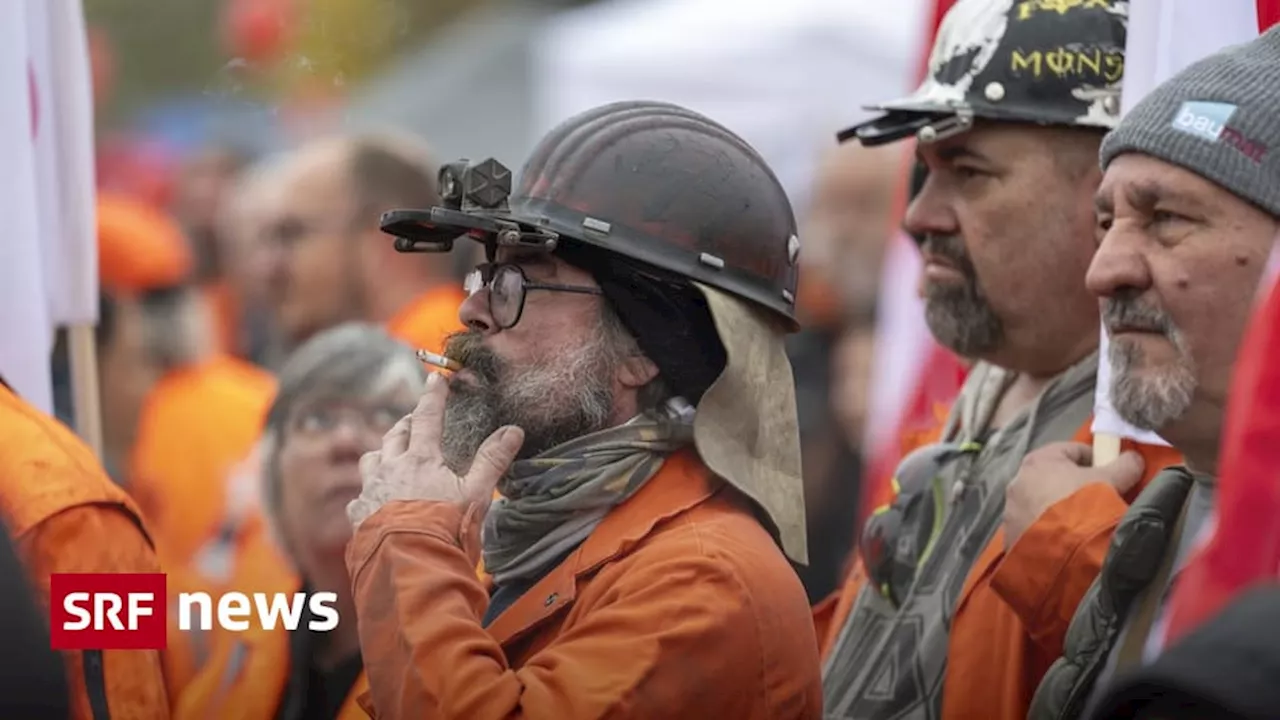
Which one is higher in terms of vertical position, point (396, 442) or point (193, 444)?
point (396, 442)

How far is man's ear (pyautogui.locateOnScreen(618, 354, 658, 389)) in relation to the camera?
388 cm

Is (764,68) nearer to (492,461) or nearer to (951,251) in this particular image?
(951,251)

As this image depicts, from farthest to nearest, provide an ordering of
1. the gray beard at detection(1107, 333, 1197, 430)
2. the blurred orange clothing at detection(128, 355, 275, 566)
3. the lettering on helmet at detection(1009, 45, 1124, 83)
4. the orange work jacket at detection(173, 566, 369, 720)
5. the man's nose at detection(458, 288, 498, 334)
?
the blurred orange clothing at detection(128, 355, 275, 566)
the lettering on helmet at detection(1009, 45, 1124, 83)
the orange work jacket at detection(173, 566, 369, 720)
the man's nose at detection(458, 288, 498, 334)
the gray beard at detection(1107, 333, 1197, 430)

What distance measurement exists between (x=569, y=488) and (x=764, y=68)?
34.1 feet

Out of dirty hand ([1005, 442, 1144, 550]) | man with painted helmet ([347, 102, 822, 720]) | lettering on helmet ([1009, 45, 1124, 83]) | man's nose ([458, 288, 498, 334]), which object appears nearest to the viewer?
man with painted helmet ([347, 102, 822, 720])

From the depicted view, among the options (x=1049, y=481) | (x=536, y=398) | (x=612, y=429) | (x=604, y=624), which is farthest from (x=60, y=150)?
(x=1049, y=481)

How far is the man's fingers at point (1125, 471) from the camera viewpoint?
4145mm

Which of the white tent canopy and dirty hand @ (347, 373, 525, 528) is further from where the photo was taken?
the white tent canopy

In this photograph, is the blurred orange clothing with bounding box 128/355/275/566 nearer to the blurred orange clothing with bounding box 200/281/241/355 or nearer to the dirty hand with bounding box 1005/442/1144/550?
the blurred orange clothing with bounding box 200/281/241/355

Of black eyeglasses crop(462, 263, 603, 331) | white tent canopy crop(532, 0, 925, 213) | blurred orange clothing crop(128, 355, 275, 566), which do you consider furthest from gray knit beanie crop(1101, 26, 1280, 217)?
white tent canopy crop(532, 0, 925, 213)

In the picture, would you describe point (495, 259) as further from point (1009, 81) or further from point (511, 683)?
point (1009, 81)

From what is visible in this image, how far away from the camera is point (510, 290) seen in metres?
3.80

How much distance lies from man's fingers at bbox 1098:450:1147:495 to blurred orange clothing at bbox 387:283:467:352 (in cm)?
261

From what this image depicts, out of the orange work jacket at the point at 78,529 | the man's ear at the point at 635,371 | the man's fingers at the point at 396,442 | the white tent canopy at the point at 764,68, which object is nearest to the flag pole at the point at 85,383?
the orange work jacket at the point at 78,529
